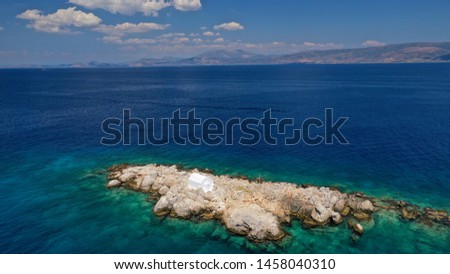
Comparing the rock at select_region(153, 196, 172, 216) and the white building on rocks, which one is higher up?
the white building on rocks

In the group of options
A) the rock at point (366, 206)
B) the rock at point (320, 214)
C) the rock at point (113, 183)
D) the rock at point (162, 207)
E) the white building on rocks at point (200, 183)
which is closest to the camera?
the rock at point (320, 214)

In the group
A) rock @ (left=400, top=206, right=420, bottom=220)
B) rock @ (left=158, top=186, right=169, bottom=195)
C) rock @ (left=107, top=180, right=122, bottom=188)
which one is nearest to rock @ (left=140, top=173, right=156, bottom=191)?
rock @ (left=158, top=186, right=169, bottom=195)

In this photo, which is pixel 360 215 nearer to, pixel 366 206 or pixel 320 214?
pixel 366 206

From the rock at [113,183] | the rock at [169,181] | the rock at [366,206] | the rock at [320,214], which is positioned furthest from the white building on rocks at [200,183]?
the rock at [366,206]

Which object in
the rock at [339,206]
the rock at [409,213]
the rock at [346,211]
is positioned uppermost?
the rock at [339,206]

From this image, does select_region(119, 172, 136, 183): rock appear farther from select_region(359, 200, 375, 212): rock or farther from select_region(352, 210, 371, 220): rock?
select_region(359, 200, 375, 212): rock

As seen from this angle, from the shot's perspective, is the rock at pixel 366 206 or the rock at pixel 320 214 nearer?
the rock at pixel 320 214

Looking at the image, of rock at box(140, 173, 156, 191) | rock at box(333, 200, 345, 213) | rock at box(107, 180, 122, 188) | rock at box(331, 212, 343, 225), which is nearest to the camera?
rock at box(331, 212, 343, 225)

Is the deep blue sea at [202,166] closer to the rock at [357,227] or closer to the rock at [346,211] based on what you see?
the rock at [357,227]
